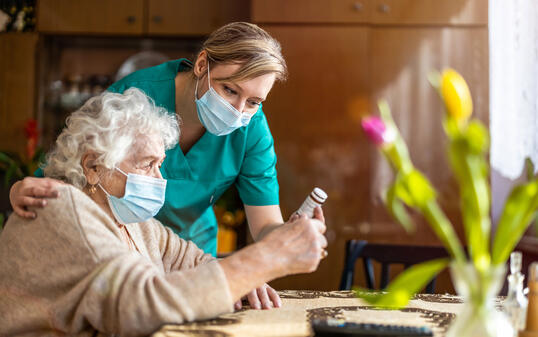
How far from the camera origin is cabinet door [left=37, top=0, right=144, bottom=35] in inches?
146

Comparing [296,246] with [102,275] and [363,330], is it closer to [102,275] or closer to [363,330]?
[363,330]

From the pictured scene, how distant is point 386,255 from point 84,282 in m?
1.16

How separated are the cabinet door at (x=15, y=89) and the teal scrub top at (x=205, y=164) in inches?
85.3

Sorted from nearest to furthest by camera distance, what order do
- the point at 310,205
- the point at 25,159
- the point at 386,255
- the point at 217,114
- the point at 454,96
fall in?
the point at 454,96
the point at 310,205
the point at 217,114
the point at 386,255
the point at 25,159

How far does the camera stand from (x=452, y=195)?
3195 millimetres

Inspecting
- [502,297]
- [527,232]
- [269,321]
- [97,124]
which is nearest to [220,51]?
[97,124]

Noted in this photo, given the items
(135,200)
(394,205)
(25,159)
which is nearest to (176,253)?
(135,200)

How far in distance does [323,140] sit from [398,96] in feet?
1.52

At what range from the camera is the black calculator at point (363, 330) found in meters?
0.95

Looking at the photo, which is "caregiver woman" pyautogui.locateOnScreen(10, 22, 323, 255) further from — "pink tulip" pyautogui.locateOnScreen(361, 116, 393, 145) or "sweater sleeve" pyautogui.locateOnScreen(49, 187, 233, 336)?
"pink tulip" pyautogui.locateOnScreen(361, 116, 393, 145)

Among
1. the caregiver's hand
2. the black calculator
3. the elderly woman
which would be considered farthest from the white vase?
the caregiver's hand

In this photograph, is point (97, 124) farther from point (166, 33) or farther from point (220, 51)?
point (166, 33)

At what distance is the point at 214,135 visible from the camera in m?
1.81

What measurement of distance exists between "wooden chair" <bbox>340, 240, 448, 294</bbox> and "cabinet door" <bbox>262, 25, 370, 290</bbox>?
1.21 metres
